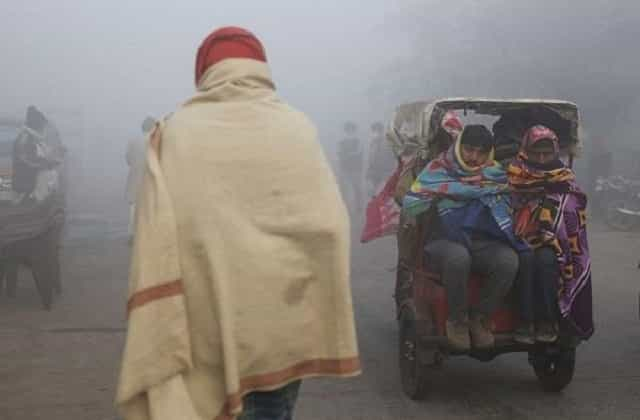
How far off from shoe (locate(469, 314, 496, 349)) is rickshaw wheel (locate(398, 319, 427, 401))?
0.34 meters

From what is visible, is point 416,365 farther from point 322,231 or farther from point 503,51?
point 503,51

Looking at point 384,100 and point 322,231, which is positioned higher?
point 322,231

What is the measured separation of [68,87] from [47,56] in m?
2.14

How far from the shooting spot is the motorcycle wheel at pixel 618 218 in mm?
12656

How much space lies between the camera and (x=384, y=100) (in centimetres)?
2642

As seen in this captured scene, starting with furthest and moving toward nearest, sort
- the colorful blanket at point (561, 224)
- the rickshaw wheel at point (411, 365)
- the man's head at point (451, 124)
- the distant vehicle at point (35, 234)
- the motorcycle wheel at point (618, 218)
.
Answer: the motorcycle wheel at point (618, 218), the distant vehicle at point (35, 234), the man's head at point (451, 124), the rickshaw wheel at point (411, 365), the colorful blanket at point (561, 224)

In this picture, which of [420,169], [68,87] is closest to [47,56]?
[68,87]

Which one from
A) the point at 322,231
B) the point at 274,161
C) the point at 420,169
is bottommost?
the point at 420,169

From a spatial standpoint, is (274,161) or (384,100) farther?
(384,100)

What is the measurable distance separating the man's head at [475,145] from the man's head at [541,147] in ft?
0.79

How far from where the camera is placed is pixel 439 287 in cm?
481

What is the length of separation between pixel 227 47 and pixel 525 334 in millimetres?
2873

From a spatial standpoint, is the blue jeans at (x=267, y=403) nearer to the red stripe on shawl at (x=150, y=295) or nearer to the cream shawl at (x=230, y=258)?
the cream shawl at (x=230, y=258)

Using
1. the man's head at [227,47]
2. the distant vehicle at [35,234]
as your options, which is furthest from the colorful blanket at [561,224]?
the distant vehicle at [35,234]
